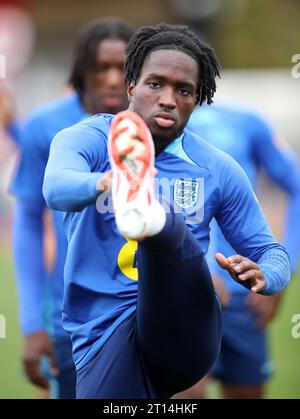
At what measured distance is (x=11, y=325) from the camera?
9.40 metres

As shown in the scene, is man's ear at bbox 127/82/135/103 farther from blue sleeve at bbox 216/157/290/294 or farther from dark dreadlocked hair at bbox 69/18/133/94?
dark dreadlocked hair at bbox 69/18/133/94

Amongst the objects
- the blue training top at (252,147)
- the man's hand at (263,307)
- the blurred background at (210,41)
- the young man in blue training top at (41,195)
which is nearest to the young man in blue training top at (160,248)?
the young man in blue training top at (41,195)

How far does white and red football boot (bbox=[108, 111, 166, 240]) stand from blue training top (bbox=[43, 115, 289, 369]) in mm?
417

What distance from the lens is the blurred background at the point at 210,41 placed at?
17.6 m

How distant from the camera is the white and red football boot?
281cm

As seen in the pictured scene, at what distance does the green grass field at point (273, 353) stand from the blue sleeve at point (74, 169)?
11.8ft

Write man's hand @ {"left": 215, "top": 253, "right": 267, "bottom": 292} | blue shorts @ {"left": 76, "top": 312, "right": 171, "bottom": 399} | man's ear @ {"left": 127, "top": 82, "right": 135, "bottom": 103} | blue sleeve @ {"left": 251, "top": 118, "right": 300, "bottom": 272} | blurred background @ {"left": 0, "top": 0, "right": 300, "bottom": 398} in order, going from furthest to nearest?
blurred background @ {"left": 0, "top": 0, "right": 300, "bottom": 398}
blue sleeve @ {"left": 251, "top": 118, "right": 300, "bottom": 272}
man's ear @ {"left": 127, "top": 82, "right": 135, "bottom": 103}
blue shorts @ {"left": 76, "top": 312, "right": 171, "bottom": 399}
man's hand @ {"left": 215, "top": 253, "right": 267, "bottom": 292}

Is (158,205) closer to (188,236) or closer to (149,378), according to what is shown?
(188,236)

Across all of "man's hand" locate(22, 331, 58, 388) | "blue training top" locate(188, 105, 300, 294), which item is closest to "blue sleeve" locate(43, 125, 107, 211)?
"man's hand" locate(22, 331, 58, 388)

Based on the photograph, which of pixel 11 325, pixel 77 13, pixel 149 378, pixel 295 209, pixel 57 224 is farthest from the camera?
pixel 77 13

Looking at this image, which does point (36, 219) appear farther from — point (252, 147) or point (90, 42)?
point (252, 147)

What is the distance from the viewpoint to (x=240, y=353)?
5855 mm
